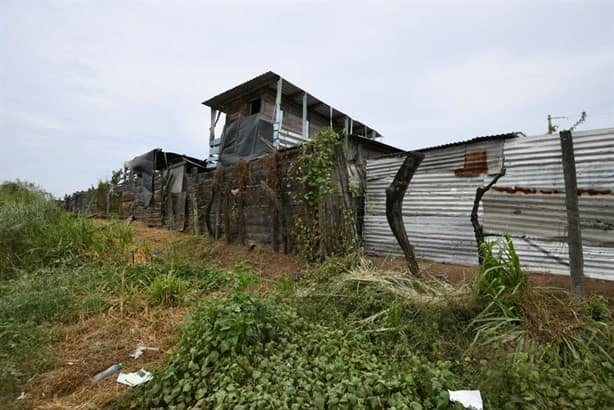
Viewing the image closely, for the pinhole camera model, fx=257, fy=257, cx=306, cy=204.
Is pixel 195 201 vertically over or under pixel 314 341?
over

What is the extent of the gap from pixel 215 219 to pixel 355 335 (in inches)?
200

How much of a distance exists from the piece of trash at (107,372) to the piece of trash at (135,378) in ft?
0.26

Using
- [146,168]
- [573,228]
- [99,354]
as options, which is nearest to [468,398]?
[573,228]

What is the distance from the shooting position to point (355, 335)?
6.71 feet

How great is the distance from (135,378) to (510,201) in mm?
4704

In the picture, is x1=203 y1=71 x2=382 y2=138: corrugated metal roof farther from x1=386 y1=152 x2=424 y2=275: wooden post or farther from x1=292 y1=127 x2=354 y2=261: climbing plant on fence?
x1=386 y1=152 x2=424 y2=275: wooden post

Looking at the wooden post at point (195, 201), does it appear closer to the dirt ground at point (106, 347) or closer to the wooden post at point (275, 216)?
the wooden post at point (275, 216)

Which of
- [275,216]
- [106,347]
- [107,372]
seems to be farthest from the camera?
[275,216]

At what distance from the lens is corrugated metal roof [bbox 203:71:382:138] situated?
28.5ft

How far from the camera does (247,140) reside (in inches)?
333

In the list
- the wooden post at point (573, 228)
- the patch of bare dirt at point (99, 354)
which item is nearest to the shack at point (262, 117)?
the wooden post at point (573, 228)

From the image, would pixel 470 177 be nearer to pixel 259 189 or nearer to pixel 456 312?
pixel 456 312

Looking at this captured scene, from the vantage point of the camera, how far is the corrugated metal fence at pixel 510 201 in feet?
10.3

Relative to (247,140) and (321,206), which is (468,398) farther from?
(247,140)
